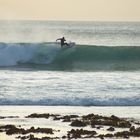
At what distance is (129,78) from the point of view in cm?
2569

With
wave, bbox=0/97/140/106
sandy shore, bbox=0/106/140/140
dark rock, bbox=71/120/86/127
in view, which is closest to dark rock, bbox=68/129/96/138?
sandy shore, bbox=0/106/140/140

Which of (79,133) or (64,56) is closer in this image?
(79,133)

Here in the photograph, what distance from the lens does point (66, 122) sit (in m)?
15.8

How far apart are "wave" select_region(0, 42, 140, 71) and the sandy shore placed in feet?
54.0

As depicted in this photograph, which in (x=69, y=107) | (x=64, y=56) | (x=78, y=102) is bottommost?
(x=69, y=107)

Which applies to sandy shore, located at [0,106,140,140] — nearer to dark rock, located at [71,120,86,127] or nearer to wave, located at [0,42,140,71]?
dark rock, located at [71,120,86,127]

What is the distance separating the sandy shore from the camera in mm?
14094

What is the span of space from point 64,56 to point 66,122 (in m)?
23.6

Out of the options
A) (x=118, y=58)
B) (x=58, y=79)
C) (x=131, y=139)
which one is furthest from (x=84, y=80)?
(x=118, y=58)

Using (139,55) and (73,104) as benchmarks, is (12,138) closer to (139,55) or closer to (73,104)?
(73,104)

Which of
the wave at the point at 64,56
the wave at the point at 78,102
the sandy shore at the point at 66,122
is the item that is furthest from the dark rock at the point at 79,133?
the wave at the point at 64,56

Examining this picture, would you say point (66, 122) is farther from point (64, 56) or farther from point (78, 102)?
point (64, 56)

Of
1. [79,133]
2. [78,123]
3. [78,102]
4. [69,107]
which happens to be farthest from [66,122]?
[78,102]

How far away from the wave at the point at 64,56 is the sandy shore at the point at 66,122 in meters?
16.5
